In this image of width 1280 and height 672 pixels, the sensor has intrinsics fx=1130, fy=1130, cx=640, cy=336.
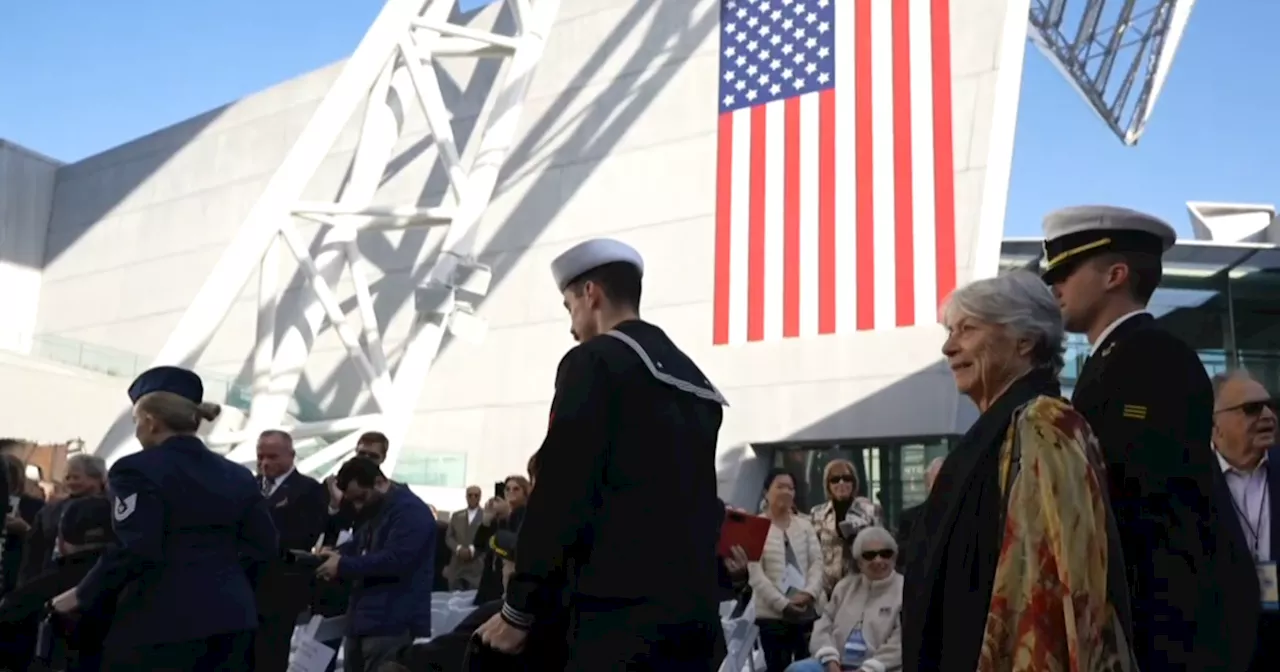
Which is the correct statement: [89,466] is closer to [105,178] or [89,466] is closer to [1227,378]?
[1227,378]

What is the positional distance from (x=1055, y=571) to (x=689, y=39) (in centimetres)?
1323

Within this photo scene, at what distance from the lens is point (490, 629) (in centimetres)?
217

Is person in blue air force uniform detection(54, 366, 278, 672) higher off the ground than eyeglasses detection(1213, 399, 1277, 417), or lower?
Result: lower

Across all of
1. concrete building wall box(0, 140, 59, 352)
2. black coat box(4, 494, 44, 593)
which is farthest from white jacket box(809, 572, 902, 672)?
concrete building wall box(0, 140, 59, 352)

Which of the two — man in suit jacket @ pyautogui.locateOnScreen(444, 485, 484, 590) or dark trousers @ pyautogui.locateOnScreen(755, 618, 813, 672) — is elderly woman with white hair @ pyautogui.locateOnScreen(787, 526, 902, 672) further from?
man in suit jacket @ pyautogui.locateOnScreen(444, 485, 484, 590)

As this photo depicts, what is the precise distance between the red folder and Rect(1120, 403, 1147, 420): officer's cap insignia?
2.36m

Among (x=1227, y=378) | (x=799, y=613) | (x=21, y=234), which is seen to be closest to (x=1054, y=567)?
(x=1227, y=378)

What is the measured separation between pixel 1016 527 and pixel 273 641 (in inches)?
181

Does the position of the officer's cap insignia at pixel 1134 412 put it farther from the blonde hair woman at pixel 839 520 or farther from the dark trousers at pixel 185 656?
the blonde hair woman at pixel 839 520

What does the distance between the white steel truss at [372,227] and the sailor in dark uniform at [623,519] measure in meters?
10.4

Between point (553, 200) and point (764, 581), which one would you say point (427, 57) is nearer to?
point (553, 200)

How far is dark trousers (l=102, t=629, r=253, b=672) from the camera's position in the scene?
3.14 meters

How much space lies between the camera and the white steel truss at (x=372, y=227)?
12.6m

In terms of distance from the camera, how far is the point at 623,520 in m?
2.25
